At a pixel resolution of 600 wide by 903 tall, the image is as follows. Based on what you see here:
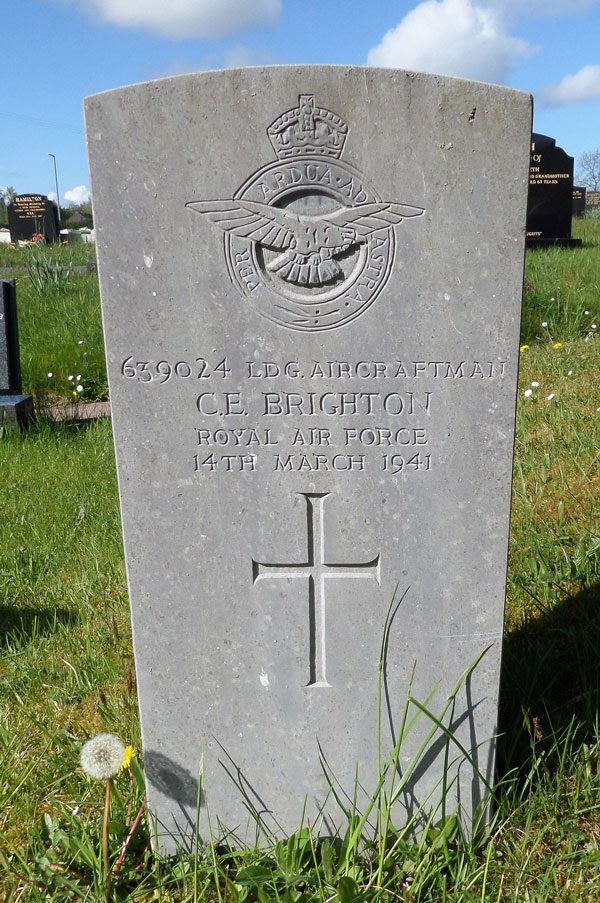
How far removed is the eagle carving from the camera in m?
1.62

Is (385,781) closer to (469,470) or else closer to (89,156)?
(469,470)

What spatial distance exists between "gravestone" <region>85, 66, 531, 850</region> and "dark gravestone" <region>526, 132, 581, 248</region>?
437 inches

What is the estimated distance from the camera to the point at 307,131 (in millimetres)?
1581

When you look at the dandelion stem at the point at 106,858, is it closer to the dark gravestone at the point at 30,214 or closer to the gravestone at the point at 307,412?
the gravestone at the point at 307,412

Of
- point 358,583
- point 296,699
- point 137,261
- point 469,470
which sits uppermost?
point 137,261

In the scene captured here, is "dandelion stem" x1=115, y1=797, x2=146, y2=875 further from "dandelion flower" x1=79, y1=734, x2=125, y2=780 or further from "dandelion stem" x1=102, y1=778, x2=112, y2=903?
"dandelion flower" x1=79, y1=734, x2=125, y2=780

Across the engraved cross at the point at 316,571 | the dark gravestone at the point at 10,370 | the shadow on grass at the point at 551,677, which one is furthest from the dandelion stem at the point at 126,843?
the dark gravestone at the point at 10,370

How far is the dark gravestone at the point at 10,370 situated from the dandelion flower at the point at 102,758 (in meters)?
3.97

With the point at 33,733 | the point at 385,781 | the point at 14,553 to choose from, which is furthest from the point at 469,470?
the point at 14,553

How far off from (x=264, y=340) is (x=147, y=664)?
88 cm

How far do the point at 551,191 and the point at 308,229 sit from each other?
1168 centimetres

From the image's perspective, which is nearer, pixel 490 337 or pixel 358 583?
pixel 490 337

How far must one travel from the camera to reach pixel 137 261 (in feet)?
5.42

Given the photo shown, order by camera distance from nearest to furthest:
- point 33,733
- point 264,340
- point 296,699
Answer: point 264,340 < point 296,699 < point 33,733
